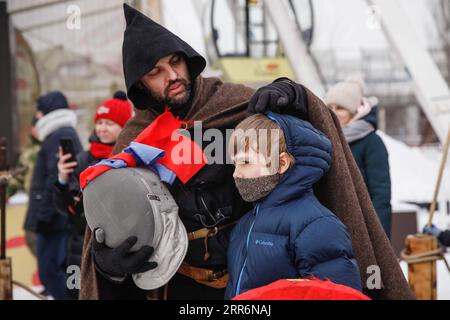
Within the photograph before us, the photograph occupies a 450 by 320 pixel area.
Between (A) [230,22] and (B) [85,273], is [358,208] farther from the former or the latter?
(A) [230,22]

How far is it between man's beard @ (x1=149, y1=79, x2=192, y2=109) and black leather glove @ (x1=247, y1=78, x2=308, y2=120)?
0.34m

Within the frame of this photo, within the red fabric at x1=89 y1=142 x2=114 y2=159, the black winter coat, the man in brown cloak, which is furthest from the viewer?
the black winter coat

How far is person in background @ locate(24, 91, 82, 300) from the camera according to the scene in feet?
14.6

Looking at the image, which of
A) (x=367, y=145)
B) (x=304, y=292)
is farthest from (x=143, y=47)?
(x=367, y=145)

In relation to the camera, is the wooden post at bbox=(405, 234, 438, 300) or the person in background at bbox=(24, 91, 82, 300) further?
the person in background at bbox=(24, 91, 82, 300)

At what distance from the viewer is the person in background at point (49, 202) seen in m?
4.46

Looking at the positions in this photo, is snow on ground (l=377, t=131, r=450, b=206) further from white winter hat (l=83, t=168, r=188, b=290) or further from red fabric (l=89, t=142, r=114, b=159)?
white winter hat (l=83, t=168, r=188, b=290)

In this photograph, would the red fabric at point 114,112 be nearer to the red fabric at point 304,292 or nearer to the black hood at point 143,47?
the black hood at point 143,47

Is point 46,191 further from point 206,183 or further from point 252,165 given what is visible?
point 252,165

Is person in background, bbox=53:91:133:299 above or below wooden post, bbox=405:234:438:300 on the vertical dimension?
above

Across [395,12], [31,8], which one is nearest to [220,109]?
[395,12]

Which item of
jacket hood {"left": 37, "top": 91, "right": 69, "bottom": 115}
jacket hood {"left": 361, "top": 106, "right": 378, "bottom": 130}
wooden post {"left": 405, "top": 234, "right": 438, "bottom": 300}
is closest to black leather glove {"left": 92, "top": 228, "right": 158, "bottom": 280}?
wooden post {"left": 405, "top": 234, "right": 438, "bottom": 300}

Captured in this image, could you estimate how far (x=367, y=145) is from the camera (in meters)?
3.60

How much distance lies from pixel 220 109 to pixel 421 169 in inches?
305
